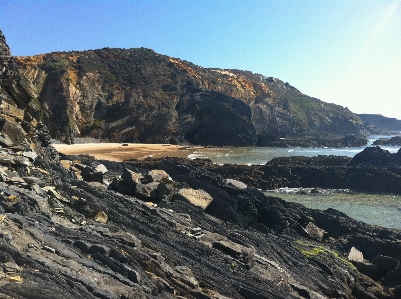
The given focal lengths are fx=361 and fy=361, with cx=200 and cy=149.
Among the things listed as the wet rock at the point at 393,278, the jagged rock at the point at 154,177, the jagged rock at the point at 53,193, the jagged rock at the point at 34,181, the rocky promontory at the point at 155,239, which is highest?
the jagged rock at the point at 34,181

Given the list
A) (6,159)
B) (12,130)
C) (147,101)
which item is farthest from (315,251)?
(147,101)

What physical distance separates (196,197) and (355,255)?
690cm

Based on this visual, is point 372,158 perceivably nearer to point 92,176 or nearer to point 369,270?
point 369,270

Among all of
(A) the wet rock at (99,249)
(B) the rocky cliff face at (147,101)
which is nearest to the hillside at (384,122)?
(B) the rocky cliff face at (147,101)

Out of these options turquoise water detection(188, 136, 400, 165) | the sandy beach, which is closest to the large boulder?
turquoise water detection(188, 136, 400, 165)

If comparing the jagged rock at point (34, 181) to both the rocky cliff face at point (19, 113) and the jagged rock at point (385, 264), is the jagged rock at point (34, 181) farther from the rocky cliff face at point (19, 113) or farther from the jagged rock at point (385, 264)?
the jagged rock at point (385, 264)

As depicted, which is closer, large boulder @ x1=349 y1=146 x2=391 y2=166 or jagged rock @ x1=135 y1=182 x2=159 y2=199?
jagged rock @ x1=135 y1=182 x2=159 y2=199

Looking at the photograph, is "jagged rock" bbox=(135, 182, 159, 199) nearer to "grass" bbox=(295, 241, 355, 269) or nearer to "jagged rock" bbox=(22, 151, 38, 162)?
"jagged rock" bbox=(22, 151, 38, 162)

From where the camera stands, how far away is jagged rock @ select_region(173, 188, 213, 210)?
13.5 metres

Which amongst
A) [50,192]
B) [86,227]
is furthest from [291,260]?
[50,192]

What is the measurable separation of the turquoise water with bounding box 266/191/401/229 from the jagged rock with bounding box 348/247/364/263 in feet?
22.7

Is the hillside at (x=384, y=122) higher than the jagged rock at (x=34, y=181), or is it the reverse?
the hillside at (x=384, y=122)

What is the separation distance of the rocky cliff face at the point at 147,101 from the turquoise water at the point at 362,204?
38.0 metres

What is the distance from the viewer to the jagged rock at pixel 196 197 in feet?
44.2
